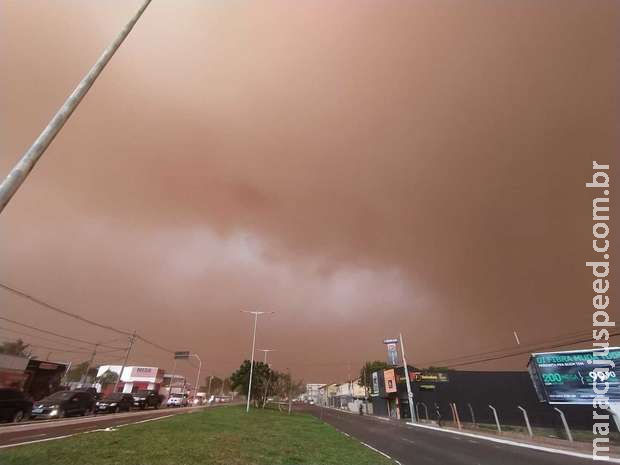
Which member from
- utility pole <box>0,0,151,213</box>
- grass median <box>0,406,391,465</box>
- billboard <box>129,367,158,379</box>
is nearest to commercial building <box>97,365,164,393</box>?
billboard <box>129,367,158,379</box>

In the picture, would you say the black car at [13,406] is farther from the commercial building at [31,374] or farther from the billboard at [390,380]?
the billboard at [390,380]

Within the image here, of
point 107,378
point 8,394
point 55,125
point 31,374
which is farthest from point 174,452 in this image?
point 107,378

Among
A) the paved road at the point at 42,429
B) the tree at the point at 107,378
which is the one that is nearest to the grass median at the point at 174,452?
the paved road at the point at 42,429

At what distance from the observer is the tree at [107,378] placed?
100 meters

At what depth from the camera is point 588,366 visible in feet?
74.3

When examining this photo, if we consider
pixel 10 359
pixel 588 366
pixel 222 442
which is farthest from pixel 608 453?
pixel 10 359

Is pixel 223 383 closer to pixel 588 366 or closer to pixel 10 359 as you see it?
pixel 10 359

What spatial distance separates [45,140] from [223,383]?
189m

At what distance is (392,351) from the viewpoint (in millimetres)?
69438

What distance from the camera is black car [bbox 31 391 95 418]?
87.1 ft

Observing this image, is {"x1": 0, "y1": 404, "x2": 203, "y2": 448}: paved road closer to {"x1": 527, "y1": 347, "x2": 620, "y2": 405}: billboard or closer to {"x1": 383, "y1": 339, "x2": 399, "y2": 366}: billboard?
{"x1": 527, "y1": 347, "x2": 620, "y2": 405}: billboard

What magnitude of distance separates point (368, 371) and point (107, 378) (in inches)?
3395

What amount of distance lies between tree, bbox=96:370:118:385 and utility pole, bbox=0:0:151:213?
12330 centimetres

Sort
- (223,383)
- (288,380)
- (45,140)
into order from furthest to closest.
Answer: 1. (223,383)
2. (288,380)
3. (45,140)
